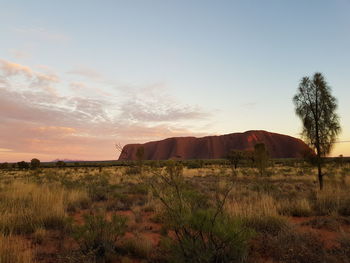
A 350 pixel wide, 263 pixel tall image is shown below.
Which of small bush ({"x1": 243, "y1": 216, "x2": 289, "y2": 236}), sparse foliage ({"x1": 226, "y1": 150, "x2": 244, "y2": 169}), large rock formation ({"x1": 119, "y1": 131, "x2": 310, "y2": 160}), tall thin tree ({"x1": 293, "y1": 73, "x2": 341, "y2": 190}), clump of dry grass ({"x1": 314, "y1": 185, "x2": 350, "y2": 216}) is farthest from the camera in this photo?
large rock formation ({"x1": 119, "y1": 131, "x2": 310, "y2": 160})

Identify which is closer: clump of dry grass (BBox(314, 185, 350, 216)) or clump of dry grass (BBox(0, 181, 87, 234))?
clump of dry grass (BBox(0, 181, 87, 234))

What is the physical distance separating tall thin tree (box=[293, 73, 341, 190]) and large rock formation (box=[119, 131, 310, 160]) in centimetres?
10203

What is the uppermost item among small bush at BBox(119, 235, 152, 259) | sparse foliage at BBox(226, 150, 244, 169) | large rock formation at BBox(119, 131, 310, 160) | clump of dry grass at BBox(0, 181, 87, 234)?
large rock formation at BBox(119, 131, 310, 160)

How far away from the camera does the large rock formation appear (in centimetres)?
12075

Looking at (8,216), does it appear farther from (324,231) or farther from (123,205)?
(324,231)

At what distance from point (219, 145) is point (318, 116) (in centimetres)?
12568

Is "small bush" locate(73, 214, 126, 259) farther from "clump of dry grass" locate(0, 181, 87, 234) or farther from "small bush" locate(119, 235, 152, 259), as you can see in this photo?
"clump of dry grass" locate(0, 181, 87, 234)

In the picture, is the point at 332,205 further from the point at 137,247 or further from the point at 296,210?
the point at 137,247

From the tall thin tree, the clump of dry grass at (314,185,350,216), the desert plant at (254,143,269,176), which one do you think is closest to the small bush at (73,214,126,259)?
the clump of dry grass at (314,185,350,216)

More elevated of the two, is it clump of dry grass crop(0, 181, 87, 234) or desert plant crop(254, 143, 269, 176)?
desert plant crop(254, 143, 269, 176)

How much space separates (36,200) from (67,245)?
12.7 ft

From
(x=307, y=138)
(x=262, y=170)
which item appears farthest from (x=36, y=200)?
(x=262, y=170)

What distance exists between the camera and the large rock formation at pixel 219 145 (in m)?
121

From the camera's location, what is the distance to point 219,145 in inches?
5354
